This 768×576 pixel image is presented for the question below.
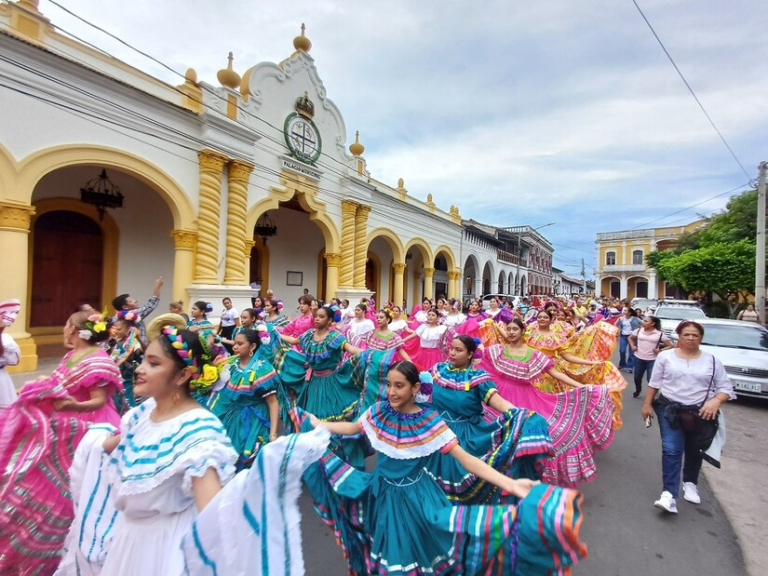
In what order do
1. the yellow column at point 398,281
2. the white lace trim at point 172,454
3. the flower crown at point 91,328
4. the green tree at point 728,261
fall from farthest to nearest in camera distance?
the green tree at point 728,261
the yellow column at point 398,281
the flower crown at point 91,328
the white lace trim at point 172,454

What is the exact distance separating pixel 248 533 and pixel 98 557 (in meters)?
0.97

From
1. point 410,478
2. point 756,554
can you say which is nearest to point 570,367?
point 756,554

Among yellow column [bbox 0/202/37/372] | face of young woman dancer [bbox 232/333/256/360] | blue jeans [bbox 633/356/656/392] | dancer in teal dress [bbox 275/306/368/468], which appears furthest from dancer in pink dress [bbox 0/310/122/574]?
blue jeans [bbox 633/356/656/392]

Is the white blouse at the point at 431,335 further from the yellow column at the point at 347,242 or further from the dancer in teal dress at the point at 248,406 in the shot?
the yellow column at the point at 347,242

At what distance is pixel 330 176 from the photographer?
1445cm

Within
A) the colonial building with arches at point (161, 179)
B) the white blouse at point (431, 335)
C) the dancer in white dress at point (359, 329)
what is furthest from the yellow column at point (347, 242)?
the white blouse at point (431, 335)

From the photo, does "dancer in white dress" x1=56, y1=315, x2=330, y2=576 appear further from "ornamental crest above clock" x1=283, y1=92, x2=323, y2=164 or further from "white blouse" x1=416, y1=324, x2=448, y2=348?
"ornamental crest above clock" x1=283, y1=92, x2=323, y2=164

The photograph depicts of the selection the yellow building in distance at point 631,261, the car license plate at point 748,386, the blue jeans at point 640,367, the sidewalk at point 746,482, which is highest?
the yellow building in distance at point 631,261

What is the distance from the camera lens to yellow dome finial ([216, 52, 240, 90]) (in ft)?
35.6

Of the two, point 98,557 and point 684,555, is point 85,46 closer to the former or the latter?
point 98,557

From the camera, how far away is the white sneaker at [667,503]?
11.5ft

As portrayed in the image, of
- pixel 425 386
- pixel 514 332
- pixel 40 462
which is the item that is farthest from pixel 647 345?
pixel 40 462

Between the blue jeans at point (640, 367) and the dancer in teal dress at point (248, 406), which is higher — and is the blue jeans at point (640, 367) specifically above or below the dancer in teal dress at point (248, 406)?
below

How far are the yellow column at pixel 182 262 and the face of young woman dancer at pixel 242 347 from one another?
7516 mm
